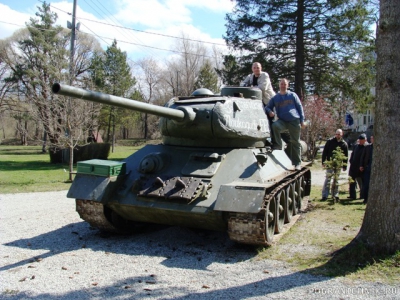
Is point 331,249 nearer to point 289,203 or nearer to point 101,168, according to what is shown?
point 289,203

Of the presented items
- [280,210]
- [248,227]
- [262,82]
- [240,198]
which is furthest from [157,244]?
[262,82]

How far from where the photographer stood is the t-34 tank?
6289 millimetres

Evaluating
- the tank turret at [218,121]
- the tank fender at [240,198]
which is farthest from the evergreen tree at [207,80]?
the tank fender at [240,198]

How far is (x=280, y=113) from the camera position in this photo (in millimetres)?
8773

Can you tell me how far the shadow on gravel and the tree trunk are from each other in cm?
196

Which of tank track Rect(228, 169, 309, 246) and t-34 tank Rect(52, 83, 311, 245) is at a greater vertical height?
t-34 tank Rect(52, 83, 311, 245)

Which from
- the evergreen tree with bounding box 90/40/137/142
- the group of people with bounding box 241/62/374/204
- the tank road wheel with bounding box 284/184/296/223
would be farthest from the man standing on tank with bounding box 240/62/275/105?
the evergreen tree with bounding box 90/40/137/142

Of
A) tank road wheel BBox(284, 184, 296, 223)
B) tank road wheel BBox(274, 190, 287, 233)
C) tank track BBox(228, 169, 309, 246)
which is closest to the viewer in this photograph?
tank track BBox(228, 169, 309, 246)

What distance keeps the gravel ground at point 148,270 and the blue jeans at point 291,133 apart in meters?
2.35

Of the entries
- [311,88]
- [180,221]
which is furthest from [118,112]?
[180,221]

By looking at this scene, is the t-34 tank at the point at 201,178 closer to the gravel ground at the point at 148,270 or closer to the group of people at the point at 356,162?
the gravel ground at the point at 148,270

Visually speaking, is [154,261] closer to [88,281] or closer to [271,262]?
[88,281]

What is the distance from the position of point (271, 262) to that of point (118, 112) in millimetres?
34068

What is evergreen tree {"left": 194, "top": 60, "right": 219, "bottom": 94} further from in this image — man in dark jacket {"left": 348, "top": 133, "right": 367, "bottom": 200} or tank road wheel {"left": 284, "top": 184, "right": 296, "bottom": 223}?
tank road wheel {"left": 284, "top": 184, "right": 296, "bottom": 223}
